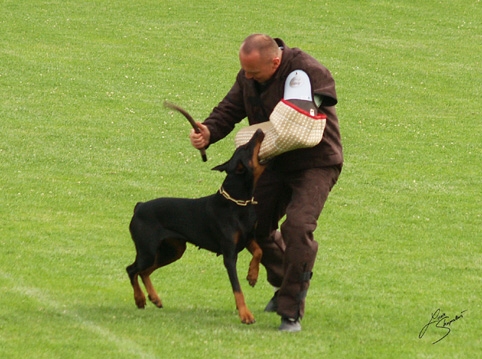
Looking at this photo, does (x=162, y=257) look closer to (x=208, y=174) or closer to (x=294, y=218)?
(x=294, y=218)

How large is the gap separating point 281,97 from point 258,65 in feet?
1.03

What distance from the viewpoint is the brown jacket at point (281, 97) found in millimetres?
7426

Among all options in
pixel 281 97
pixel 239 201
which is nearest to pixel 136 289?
pixel 239 201

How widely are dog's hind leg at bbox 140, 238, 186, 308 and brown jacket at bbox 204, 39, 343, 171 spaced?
3.12 ft

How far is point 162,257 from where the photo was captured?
26.6 feet

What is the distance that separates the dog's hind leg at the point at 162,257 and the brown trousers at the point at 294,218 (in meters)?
0.60

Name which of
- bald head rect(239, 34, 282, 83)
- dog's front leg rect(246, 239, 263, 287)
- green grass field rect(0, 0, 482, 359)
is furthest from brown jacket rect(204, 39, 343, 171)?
green grass field rect(0, 0, 482, 359)

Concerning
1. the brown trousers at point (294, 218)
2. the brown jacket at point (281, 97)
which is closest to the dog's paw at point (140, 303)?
the brown trousers at point (294, 218)

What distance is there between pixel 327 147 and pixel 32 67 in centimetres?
1236

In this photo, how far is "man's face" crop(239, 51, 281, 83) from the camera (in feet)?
24.1

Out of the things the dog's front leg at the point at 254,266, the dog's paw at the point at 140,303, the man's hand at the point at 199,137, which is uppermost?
the man's hand at the point at 199,137

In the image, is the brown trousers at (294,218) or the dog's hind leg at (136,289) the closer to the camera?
the brown trousers at (294,218)

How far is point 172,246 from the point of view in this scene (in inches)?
318

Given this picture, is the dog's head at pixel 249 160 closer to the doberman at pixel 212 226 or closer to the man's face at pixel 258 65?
the doberman at pixel 212 226
